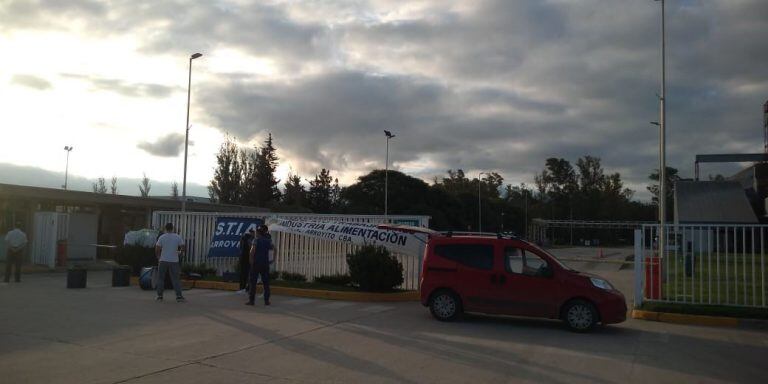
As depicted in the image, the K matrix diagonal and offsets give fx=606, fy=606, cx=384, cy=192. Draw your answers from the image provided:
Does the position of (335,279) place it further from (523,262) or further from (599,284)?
(599,284)

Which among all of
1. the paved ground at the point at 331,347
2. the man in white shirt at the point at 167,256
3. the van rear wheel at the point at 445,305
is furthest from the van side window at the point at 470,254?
the man in white shirt at the point at 167,256

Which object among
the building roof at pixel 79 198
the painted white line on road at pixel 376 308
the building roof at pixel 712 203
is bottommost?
the painted white line on road at pixel 376 308

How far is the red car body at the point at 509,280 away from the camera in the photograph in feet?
36.8

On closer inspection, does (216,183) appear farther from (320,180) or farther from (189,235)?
(189,235)

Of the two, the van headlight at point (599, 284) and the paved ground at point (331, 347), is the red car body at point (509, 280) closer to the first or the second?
the van headlight at point (599, 284)

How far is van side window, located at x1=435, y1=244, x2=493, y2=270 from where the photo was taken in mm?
11922

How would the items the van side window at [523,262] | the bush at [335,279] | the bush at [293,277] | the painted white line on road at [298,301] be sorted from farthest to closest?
the bush at [293,277] < the bush at [335,279] < the painted white line on road at [298,301] < the van side window at [523,262]

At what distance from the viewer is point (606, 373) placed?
26.2ft

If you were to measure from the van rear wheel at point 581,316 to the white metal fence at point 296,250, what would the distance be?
5.89m

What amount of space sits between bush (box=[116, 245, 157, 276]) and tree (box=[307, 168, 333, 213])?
51.2m

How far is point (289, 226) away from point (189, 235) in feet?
13.7

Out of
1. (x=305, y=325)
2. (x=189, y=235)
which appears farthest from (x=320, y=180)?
(x=305, y=325)

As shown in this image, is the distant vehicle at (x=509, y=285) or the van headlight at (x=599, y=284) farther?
the van headlight at (x=599, y=284)

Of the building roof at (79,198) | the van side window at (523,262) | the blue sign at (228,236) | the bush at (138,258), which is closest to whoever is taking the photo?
the van side window at (523,262)
